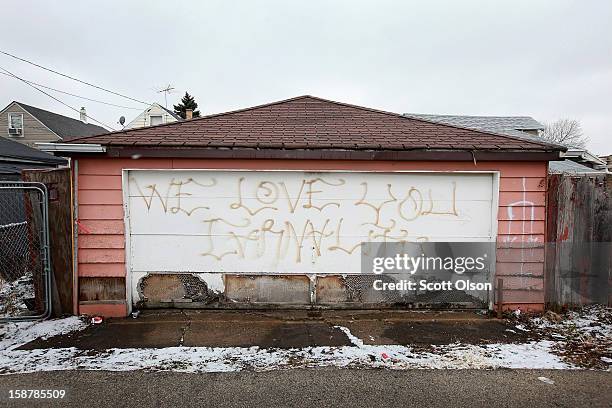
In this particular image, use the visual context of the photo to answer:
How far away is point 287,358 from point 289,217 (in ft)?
6.35

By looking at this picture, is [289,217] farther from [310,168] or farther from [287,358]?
[287,358]

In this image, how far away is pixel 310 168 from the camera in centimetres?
500

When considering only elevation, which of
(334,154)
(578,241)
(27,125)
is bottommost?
(578,241)

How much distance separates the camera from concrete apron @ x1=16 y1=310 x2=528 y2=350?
4.14 metres

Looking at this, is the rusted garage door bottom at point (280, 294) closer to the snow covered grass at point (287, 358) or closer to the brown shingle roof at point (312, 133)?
the snow covered grass at point (287, 358)

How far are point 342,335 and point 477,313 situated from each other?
2.11 meters

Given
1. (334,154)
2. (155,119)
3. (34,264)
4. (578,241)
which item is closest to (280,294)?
(334,154)

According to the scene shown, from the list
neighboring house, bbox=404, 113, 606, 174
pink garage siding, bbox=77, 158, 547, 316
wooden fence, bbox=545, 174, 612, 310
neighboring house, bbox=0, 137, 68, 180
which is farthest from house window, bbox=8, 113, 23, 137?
wooden fence, bbox=545, 174, 612, 310

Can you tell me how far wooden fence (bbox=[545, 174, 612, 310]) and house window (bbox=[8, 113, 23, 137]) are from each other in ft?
102

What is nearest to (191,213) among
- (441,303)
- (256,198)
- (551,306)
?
(256,198)

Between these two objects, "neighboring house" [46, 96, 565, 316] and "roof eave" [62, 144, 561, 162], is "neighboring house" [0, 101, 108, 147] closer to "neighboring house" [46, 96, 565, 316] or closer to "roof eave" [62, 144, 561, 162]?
"neighboring house" [46, 96, 565, 316]

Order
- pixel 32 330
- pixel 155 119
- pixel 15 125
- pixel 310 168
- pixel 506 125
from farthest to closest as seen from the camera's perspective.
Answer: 1. pixel 155 119
2. pixel 15 125
3. pixel 506 125
4. pixel 310 168
5. pixel 32 330

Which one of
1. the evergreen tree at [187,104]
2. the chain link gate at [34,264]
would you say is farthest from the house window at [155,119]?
the chain link gate at [34,264]

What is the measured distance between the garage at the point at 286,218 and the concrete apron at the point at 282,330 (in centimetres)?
44
